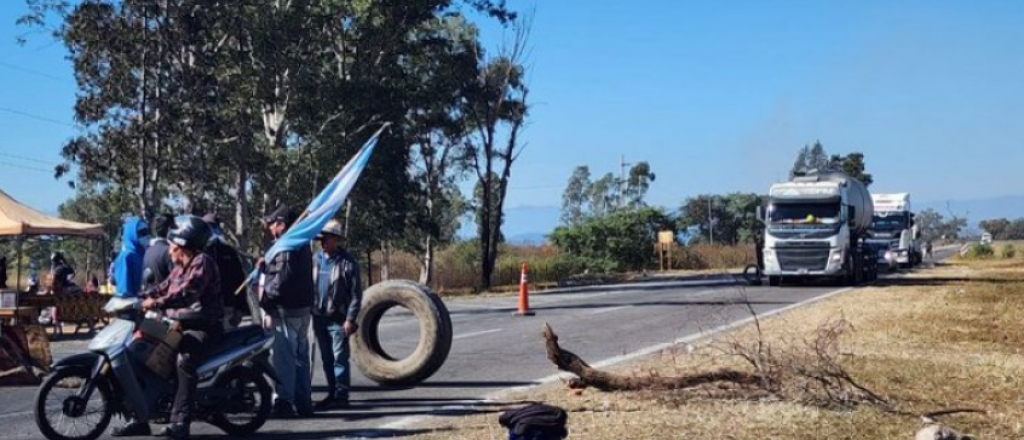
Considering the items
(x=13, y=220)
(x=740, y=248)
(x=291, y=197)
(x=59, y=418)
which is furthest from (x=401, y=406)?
(x=740, y=248)

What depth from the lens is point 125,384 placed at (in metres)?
8.20

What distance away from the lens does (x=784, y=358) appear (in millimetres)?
9758

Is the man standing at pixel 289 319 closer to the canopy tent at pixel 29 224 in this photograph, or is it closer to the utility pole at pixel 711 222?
the canopy tent at pixel 29 224

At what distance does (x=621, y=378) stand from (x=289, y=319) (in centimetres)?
315

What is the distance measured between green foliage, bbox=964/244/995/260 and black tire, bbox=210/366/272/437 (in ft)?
210

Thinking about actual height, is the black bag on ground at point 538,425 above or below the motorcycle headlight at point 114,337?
below

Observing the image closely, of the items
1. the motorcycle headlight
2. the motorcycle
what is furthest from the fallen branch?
the motorcycle headlight

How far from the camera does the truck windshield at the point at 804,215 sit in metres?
31.4

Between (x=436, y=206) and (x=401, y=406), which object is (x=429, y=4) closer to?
(x=436, y=206)

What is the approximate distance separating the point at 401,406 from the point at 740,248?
60585mm

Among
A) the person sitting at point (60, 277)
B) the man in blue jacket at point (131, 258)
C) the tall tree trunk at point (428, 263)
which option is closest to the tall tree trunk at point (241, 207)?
the person sitting at point (60, 277)

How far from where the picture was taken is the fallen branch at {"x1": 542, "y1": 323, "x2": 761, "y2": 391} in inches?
374

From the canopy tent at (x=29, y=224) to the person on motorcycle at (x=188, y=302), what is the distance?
14.8 m

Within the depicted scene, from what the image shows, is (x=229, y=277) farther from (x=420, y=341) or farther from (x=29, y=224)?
(x=29, y=224)
